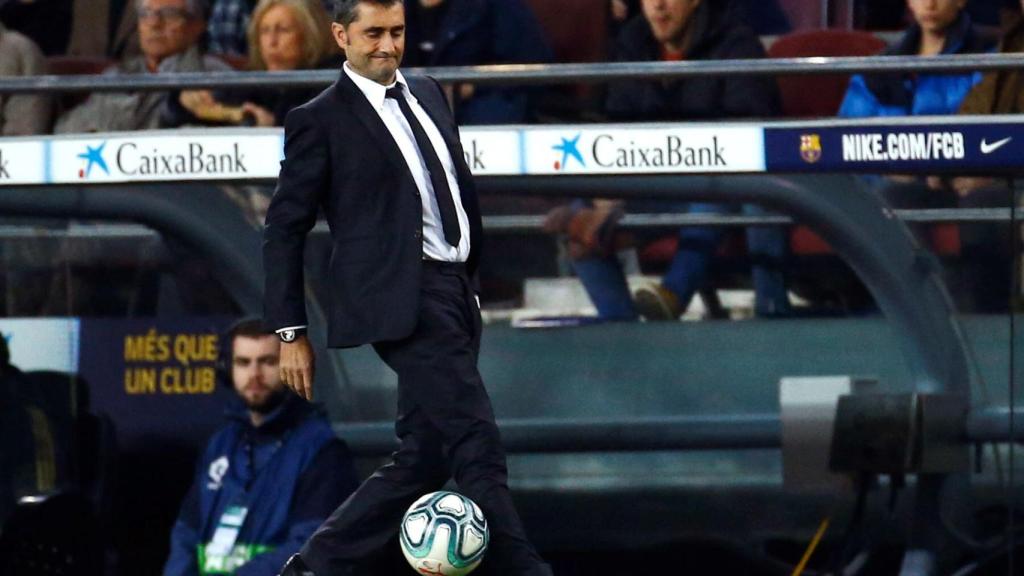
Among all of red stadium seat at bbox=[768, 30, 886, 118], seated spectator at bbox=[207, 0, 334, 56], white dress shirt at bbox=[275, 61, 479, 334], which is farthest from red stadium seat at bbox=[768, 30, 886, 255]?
seated spectator at bbox=[207, 0, 334, 56]

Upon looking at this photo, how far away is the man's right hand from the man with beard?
1550 millimetres

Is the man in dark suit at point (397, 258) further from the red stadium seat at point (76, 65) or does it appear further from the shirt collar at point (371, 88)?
the red stadium seat at point (76, 65)

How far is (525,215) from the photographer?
7.00m

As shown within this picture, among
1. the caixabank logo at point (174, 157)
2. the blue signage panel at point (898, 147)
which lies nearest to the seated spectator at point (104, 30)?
the caixabank logo at point (174, 157)

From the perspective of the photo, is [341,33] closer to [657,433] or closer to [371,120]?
[371,120]

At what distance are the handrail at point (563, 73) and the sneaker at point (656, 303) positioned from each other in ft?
2.65

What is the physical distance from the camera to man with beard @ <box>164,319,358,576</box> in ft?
22.2

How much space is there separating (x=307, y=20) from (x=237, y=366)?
49.1 inches

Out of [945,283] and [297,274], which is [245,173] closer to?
[297,274]

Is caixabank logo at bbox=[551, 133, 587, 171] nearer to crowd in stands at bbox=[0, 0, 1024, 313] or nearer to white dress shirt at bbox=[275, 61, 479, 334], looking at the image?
crowd in stands at bbox=[0, 0, 1024, 313]

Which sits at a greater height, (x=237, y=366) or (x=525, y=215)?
(x=525, y=215)

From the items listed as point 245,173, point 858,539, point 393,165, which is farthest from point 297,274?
point 858,539

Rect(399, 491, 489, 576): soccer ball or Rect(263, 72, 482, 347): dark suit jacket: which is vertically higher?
Rect(263, 72, 482, 347): dark suit jacket

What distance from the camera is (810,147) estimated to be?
6.63 metres
